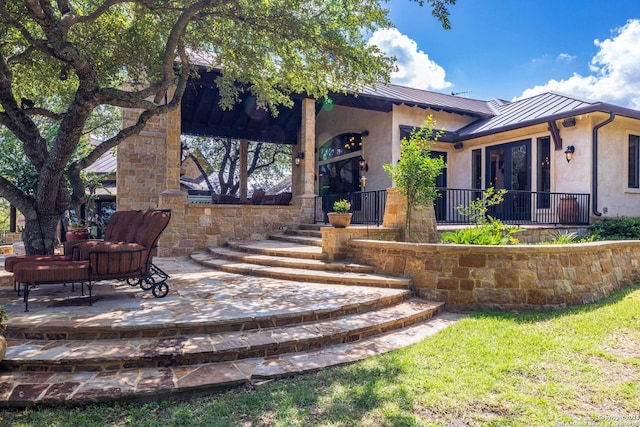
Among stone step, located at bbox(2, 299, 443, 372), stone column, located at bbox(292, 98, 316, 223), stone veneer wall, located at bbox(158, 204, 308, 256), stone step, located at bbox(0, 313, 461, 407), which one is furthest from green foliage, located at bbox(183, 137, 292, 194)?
stone step, located at bbox(0, 313, 461, 407)

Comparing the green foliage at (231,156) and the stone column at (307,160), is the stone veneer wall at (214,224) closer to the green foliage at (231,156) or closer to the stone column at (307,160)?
the stone column at (307,160)

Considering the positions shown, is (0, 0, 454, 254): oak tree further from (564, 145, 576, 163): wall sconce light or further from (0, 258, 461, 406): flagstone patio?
(564, 145, 576, 163): wall sconce light

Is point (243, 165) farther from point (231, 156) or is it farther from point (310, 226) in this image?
point (310, 226)

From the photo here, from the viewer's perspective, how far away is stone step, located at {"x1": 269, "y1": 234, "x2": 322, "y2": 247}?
848cm

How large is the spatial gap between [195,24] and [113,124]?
Answer: 34.3 feet

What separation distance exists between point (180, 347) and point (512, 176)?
11.4 metres

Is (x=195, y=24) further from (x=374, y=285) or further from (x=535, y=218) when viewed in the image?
(x=535, y=218)

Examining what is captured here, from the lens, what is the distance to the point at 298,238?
9.02 meters

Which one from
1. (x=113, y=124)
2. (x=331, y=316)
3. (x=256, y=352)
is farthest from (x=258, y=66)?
(x=113, y=124)

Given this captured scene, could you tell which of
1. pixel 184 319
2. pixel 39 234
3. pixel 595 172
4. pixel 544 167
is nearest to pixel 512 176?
pixel 544 167

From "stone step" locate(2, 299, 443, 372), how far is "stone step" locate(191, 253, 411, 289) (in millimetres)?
1409

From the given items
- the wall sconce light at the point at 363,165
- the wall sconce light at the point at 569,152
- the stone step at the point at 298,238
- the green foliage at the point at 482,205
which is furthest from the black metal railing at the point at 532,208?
the stone step at the point at 298,238

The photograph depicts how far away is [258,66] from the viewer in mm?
8117

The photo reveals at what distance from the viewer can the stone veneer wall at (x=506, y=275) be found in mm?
5230
